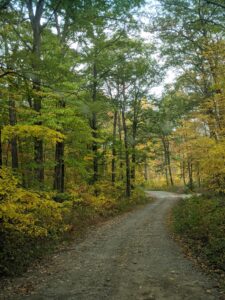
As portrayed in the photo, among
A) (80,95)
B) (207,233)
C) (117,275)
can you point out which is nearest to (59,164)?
(80,95)

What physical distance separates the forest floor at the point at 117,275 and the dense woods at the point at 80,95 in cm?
103

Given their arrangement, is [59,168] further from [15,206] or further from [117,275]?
[117,275]

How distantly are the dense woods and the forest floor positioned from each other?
1.03 metres

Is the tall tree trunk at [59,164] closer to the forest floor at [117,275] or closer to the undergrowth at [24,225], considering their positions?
the undergrowth at [24,225]

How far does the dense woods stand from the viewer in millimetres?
8609

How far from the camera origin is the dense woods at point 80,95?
8609 millimetres

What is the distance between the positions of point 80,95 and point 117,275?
417 inches

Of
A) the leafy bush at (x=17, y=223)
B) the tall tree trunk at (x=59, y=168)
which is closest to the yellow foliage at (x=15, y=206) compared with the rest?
the leafy bush at (x=17, y=223)

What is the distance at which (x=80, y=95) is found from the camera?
52.4 ft

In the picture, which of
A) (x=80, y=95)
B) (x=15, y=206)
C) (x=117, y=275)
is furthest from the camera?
(x=80, y=95)

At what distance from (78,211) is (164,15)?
10474 millimetres

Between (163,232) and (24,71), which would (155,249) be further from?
(24,71)

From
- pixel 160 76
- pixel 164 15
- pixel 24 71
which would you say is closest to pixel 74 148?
pixel 164 15

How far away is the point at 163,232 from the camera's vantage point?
43.2 feet
